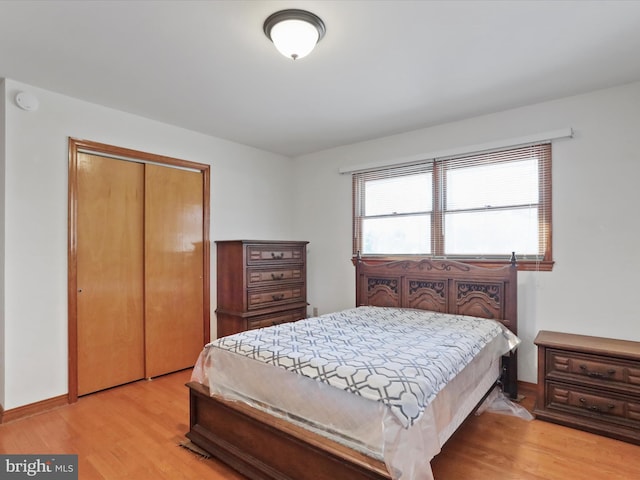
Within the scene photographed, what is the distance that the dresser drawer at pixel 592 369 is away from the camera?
2.26m

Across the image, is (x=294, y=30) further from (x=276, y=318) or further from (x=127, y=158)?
(x=276, y=318)

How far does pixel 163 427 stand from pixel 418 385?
6.21 ft

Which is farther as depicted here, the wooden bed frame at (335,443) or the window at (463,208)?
the window at (463,208)

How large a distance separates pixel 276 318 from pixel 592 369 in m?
2.81

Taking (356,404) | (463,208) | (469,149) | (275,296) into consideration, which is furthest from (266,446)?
(469,149)

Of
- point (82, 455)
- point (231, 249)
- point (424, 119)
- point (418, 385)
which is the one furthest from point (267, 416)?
point (424, 119)

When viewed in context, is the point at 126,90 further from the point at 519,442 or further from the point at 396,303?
the point at 519,442

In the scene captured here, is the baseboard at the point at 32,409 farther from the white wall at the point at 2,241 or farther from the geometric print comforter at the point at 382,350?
the geometric print comforter at the point at 382,350

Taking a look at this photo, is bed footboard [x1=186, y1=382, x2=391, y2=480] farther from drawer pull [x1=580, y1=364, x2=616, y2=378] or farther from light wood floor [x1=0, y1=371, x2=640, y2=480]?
drawer pull [x1=580, y1=364, x2=616, y2=378]

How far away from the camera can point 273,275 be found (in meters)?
3.91

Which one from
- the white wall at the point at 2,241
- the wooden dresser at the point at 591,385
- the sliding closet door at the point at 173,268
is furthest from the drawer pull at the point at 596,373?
the white wall at the point at 2,241

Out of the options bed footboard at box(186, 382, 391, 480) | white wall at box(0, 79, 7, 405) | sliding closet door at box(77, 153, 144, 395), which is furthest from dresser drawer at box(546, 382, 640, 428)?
white wall at box(0, 79, 7, 405)

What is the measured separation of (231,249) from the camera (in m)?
3.73

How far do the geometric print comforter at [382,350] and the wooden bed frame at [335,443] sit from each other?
22 cm
